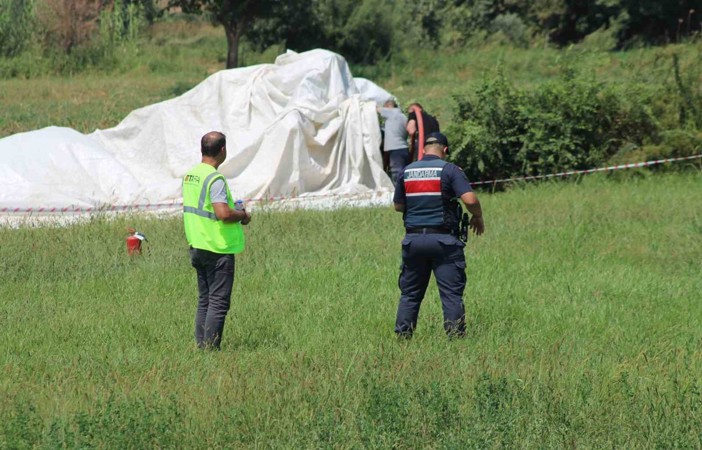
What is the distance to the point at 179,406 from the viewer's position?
6.82m

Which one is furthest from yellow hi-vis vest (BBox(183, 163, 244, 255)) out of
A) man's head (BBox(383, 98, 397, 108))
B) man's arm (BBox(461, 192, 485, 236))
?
man's head (BBox(383, 98, 397, 108))

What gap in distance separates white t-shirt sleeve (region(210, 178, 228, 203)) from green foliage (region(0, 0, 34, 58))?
104 ft

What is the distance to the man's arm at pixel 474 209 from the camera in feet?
27.5

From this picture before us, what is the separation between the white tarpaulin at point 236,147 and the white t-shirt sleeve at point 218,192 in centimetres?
759

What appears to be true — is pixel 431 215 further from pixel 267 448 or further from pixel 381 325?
pixel 267 448

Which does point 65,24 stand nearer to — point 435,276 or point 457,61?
point 457,61

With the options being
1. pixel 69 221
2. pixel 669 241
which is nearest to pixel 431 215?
pixel 669 241

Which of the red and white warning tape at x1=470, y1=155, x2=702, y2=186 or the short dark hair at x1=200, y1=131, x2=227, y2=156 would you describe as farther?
the red and white warning tape at x1=470, y1=155, x2=702, y2=186

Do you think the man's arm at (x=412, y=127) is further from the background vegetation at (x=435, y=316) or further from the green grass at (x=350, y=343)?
the green grass at (x=350, y=343)

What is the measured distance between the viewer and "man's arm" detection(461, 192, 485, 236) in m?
8.38

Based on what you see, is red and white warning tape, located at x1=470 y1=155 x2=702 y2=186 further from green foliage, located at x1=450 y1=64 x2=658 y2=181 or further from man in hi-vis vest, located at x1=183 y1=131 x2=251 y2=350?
man in hi-vis vest, located at x1=183 y1=131 x2=251 y2=350

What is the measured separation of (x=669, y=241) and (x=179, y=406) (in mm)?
7962

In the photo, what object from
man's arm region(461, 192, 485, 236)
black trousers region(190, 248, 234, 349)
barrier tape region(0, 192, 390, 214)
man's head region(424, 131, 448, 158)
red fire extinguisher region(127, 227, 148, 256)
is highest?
man's head region(424, 131, 448, 158)

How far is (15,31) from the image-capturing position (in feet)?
126
